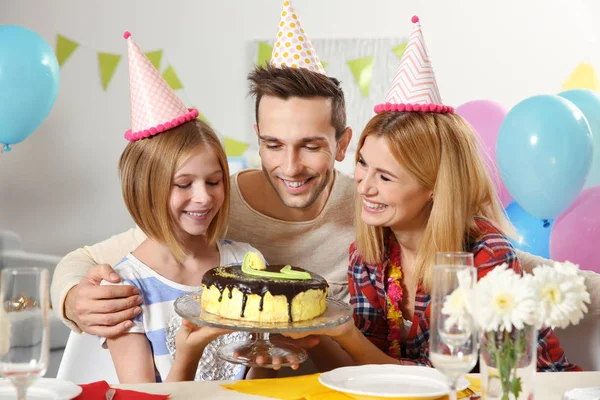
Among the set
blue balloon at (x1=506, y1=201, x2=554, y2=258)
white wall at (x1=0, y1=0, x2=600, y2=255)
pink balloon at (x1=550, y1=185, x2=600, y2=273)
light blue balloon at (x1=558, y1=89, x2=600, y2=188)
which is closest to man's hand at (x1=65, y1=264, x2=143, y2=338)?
pink balloon at (x1=550, y1=185, x2=600, y2=273)

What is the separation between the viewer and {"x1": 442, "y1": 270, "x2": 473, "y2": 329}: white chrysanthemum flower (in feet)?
3.94

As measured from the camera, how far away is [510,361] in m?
1.29

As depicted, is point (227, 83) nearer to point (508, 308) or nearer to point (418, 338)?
point (418, 338)

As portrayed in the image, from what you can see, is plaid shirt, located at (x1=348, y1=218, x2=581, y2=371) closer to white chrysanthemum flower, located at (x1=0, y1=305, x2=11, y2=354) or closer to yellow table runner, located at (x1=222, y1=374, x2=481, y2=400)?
yellow table runner, located at (x1=222, y1=374, x2=481, y2=400)

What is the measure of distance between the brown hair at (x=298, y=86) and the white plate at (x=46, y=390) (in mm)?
1288

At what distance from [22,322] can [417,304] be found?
128cm

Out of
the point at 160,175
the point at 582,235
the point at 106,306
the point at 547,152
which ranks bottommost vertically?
the point at 106,306

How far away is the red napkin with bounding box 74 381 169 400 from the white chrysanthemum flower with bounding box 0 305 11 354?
348 mm

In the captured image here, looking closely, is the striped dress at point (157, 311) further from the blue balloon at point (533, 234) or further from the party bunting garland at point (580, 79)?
the party bunting garland at point (580, 79)

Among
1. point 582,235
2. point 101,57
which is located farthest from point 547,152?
point 101,57

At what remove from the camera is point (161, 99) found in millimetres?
2270

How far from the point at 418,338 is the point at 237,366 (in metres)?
0.51

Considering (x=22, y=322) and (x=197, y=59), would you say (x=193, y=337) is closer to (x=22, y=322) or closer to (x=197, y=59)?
(x=22, y=322)

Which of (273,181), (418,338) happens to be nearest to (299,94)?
(273,181)
